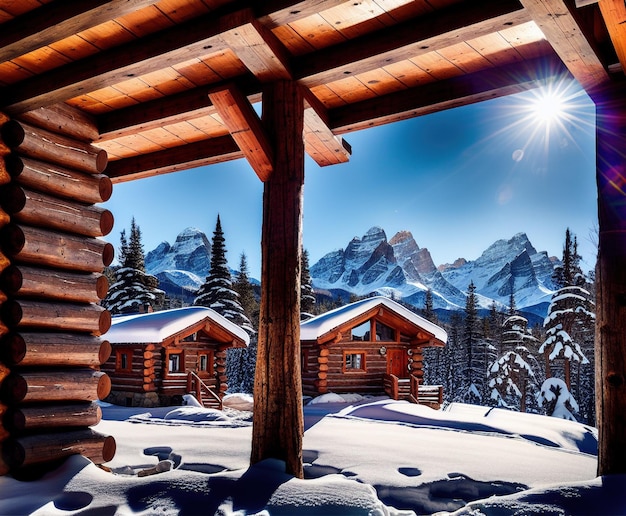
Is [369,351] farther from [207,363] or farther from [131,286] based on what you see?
[131,286]

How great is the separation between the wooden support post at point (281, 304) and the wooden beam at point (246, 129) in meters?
0.11

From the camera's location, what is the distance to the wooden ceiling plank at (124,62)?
14.5ft

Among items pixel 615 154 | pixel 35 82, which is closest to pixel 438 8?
pixel 615 154

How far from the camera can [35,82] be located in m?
5.41

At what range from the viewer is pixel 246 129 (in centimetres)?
484

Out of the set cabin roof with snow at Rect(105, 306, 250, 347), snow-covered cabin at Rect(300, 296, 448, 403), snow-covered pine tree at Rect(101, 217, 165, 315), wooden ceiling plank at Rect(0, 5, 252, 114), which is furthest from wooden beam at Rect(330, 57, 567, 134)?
snow-covered pine tree at Rect(101, 217, 165, 315)

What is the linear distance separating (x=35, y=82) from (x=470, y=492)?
247 inches

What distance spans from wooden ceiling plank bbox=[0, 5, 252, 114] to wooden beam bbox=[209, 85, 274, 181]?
522mm

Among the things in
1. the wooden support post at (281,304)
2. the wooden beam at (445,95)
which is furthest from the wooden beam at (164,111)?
the wooden beam at (445,95)

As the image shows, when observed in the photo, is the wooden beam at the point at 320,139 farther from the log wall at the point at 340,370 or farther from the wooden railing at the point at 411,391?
the wooden railing at the point at 411,391

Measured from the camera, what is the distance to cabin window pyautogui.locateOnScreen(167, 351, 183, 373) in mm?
20616

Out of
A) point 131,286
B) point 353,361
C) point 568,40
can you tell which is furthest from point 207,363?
point 568,40

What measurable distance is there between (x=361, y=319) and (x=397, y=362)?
298 centimetres

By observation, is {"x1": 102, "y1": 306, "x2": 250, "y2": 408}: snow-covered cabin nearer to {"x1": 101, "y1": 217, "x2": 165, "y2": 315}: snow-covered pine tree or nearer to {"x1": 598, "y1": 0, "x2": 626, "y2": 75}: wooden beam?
{"x1": 101, "y1": 217, "x2": 165, "y2": 315}: snow-covered pine tree
